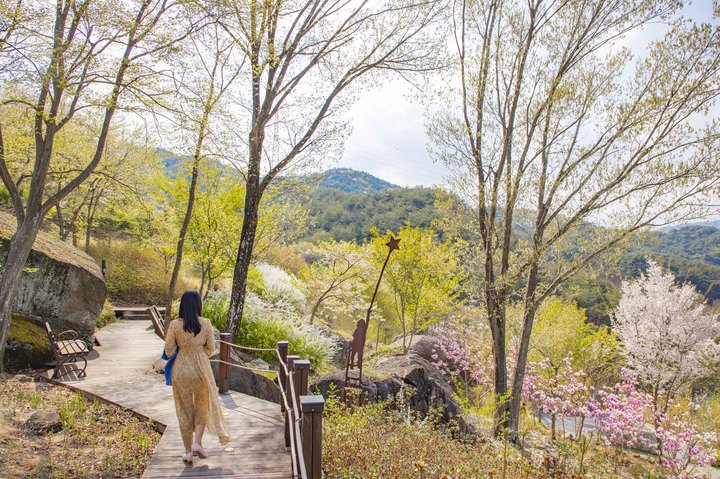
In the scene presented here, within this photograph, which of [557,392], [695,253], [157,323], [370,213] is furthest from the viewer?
[695,253]

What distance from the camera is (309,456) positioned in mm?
3846

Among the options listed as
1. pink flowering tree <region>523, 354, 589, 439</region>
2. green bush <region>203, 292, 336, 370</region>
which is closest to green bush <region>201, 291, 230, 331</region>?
green bush <region>203, 292, 336, 370</region>

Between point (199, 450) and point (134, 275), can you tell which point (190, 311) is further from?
point (134, 275)

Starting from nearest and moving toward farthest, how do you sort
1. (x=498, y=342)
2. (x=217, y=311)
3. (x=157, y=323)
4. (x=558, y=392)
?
(x=157, y=323) → (x=498, y=342) → (x=558, y=392) → (x=217, y=311)

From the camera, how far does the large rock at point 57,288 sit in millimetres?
9227

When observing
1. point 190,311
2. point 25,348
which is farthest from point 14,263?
point 190,311

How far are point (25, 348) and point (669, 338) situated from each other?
20872mm

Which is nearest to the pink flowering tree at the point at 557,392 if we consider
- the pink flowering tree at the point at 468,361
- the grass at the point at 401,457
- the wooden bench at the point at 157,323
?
the pink flowering tree at the point at 468,361

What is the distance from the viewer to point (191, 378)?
15.1 feet

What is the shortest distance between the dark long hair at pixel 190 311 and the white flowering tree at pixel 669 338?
706 inches

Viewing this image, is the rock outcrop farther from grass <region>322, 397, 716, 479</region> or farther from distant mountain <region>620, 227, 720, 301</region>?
distant mountain <region>620, 227, 720, 301</region>

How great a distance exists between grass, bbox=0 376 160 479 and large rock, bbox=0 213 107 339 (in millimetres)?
3114

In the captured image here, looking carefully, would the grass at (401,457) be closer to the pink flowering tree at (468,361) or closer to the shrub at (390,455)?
the shrub at (390,455)

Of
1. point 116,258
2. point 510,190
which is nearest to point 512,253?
point 510,190
